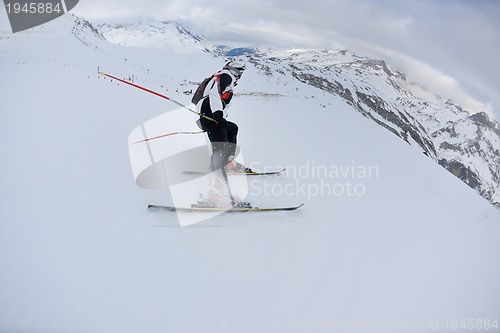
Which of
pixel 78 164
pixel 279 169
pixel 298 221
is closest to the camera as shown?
pixel 298 221

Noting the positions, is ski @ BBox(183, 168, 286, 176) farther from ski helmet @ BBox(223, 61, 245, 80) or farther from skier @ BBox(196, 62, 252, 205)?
ski helmet @ BBox(223, 61, 245, 80)

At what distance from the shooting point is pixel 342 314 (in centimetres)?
434

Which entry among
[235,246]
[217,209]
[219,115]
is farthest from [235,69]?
[235,246]

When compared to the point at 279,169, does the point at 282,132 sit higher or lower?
higher

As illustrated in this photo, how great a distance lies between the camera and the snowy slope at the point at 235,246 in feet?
13.5

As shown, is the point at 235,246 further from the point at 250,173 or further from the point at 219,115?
the point at 250,173

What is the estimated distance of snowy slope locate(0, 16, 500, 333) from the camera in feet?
A: 13.5

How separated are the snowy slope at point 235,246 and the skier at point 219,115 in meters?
0.94

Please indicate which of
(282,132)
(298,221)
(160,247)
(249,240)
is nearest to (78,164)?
(160,247)

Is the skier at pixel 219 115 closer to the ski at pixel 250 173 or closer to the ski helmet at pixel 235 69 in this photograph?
the ski helmet at pixel 235 69

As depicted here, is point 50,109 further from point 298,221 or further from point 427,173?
point 427,173

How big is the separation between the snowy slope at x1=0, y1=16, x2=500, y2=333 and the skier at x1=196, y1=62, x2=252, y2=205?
3.07 ft

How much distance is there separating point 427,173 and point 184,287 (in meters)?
8.28

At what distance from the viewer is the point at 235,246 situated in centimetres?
545
